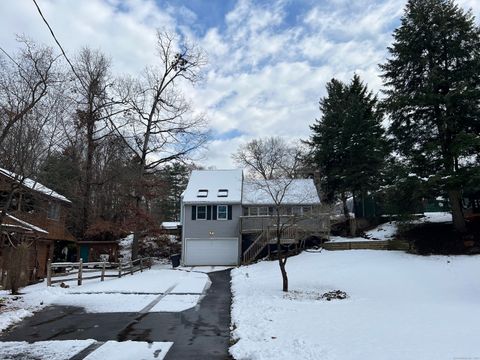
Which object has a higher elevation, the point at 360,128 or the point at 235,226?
the point at 360,128

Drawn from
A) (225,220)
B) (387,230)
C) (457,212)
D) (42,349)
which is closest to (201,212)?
(225,220)

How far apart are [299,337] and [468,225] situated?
18.9m

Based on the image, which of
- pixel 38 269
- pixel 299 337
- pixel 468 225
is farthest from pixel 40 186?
pixel 468 225

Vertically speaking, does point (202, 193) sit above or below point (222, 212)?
above

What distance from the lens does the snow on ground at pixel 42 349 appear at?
21.6 ft

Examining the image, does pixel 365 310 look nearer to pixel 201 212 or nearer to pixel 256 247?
pixel 256 247

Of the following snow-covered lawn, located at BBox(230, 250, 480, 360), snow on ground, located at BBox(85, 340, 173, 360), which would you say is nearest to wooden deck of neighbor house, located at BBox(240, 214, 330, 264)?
snow-covered lawn, located at BBox(230, 250, 480, 360)

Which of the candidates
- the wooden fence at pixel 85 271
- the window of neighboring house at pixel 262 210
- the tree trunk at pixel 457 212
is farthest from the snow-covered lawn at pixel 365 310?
the window of neighboring house at pixel 262 210

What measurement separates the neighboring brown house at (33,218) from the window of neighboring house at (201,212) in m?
9.25

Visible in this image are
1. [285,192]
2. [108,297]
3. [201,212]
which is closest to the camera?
[108,297]

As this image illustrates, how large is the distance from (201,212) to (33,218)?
12.1 m

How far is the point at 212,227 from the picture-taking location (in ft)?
98.4

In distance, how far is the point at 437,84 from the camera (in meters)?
21.8

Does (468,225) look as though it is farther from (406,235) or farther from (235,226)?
(235,226)
